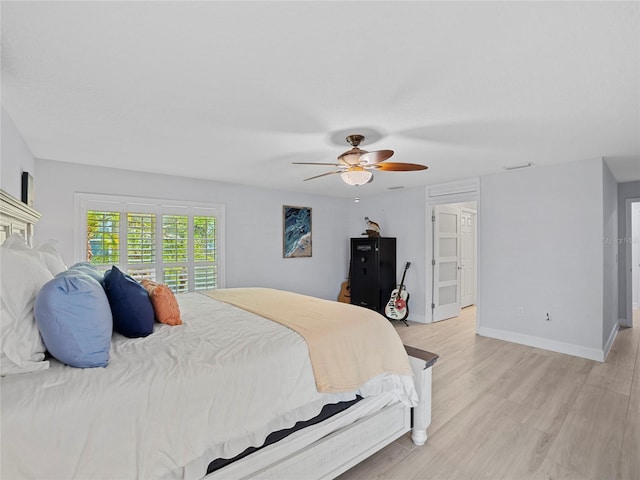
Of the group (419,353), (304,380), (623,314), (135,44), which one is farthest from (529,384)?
(135,44)

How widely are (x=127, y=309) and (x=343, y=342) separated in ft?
3.99

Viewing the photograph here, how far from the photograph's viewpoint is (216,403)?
130 cm

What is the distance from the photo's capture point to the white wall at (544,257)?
3447mm

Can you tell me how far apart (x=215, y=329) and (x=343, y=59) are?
1.71m

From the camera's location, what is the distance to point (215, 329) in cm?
187

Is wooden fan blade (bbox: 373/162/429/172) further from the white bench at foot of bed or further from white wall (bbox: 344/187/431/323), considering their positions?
white wall (bbox: 344/187/431/323)

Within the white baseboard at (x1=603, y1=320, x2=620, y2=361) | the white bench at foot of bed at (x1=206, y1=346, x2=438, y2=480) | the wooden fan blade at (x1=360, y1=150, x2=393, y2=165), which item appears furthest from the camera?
the white baseboard at (x1=603, y1=320, x2=620, y2=361)

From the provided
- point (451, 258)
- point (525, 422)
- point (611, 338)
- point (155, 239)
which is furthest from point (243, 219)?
point (611, 338)

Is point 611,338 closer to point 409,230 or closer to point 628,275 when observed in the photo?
point 628,275

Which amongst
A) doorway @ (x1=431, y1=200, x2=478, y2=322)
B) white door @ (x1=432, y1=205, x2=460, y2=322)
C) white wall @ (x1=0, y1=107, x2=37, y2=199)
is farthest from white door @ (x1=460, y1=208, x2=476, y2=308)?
white wall @ (x1=0, y1=107, x2=37, y2=199)

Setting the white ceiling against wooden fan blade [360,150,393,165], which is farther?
wooden fan blade [360,150,393,165]

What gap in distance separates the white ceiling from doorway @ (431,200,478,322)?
7.31 ft

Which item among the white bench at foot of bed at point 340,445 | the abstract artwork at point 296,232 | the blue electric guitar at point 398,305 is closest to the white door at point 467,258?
the blue electric guitar at point 398,305

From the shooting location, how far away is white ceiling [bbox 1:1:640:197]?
1281 mm
